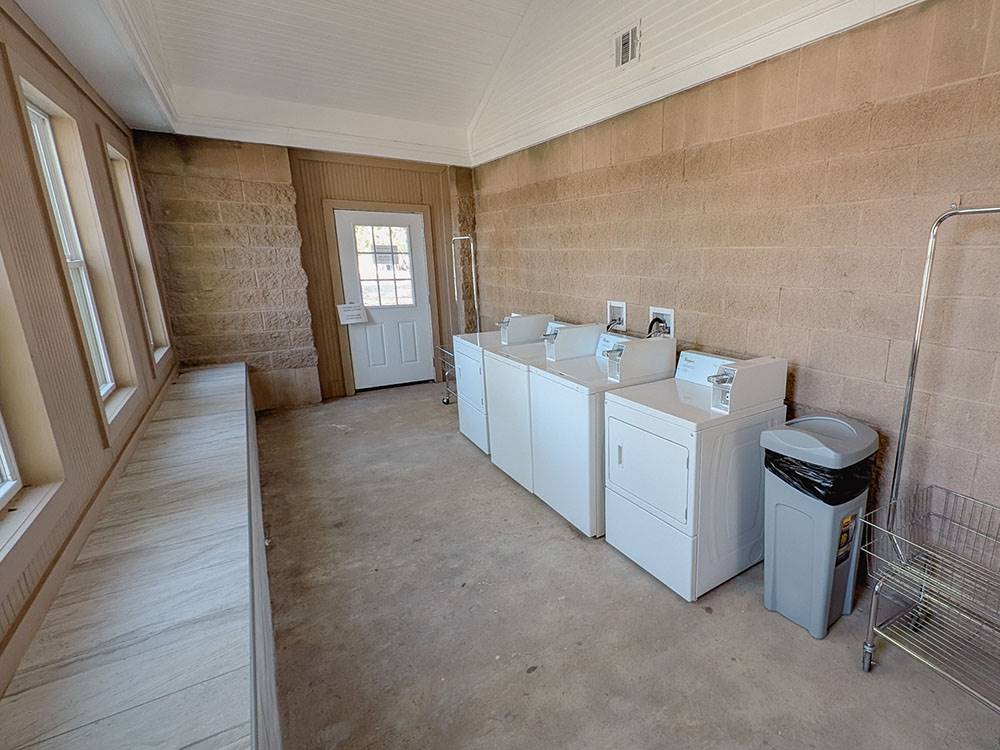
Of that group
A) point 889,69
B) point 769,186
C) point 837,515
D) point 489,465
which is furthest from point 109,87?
point 837,515

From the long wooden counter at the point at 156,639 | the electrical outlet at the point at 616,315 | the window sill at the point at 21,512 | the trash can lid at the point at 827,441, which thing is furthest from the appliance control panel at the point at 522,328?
the window sill at the point at 21,512

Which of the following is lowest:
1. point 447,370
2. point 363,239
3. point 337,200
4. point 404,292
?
point 447,370

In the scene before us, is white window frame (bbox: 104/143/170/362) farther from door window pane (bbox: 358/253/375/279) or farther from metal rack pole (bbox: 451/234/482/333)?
metal rack pole (bbox: 451/234/482/333)

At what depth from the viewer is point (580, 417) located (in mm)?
2393

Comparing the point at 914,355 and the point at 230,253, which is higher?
the point at 230,253

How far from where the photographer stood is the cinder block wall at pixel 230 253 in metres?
3.91

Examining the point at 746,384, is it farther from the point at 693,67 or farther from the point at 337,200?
the point at 337,200

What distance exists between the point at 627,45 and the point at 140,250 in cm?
375

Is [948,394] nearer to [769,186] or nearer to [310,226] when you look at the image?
[769,186]

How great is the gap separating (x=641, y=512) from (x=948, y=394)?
127 cm

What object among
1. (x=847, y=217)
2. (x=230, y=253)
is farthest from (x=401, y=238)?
(x=847, y=217)

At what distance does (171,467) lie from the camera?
2.08 meters

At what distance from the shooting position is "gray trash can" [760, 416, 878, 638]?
1716 mm

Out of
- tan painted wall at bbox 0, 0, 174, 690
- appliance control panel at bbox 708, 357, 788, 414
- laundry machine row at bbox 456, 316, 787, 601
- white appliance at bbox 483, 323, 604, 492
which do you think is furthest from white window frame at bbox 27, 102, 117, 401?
appliance control panel at bbox 708, 357, 788, 414
